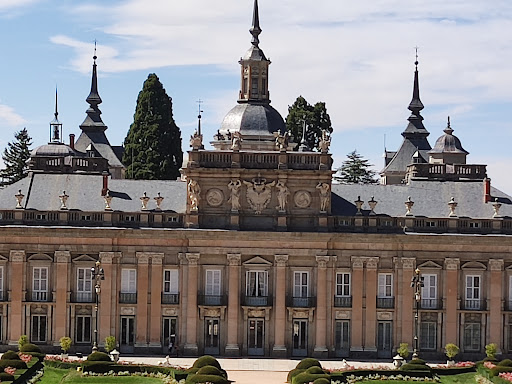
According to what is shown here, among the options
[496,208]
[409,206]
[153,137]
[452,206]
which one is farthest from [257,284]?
[153,137]

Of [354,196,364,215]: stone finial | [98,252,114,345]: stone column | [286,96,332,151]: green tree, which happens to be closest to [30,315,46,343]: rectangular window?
[98,252,114,345]: stone column

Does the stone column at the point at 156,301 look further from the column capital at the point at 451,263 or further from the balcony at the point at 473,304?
the balcony at the point at 473,304

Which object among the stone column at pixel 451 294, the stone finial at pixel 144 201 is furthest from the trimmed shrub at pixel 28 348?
the stone column at pixel 451 294

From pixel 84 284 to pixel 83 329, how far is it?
320 centimetres

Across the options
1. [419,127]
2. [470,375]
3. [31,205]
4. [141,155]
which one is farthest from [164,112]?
[470,375]

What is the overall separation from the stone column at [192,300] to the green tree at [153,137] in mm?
A: 35576

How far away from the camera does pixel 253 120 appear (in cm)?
10181

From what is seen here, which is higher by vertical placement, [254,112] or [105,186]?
[254,112]

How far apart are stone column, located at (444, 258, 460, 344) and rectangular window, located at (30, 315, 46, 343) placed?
28718 millimetres

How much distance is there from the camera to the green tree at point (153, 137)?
12538cm

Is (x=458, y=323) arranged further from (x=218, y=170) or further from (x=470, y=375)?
(x=218, y=170)

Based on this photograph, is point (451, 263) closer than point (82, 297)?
No

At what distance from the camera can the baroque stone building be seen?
8950 centimetres

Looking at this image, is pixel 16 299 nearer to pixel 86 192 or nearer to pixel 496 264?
pixel 86 192
